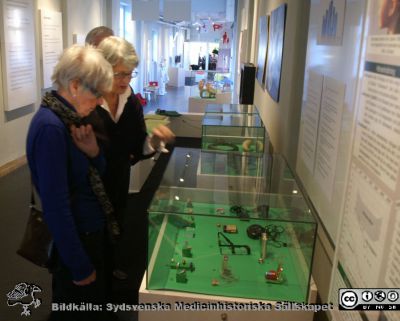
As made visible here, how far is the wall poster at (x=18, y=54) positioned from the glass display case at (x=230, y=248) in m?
4.41

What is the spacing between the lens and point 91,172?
66.7 inches

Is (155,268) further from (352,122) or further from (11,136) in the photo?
(11,136)

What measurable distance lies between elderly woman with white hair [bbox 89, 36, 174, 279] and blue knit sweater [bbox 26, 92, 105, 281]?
0.54 m

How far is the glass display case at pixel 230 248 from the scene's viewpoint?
1.83 metres

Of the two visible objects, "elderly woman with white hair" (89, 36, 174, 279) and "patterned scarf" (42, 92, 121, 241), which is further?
"elderly woman with white hair" (89, 36, 174, 279)

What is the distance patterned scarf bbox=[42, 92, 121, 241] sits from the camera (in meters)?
1.54

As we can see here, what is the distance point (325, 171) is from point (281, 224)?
31 cm

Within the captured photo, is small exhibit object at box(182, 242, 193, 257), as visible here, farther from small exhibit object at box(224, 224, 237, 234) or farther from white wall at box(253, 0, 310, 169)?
white wall at box(253, 0, 310, 169)

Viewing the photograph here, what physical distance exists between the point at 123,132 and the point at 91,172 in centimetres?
75

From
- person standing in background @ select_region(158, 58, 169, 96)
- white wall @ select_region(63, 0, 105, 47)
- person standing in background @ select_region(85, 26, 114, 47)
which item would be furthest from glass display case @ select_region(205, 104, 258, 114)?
person standing in background @ select_region(158, 58, 169, 96)

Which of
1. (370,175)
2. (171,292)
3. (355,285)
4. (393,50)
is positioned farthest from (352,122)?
(171,292)

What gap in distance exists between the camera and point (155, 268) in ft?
6.35

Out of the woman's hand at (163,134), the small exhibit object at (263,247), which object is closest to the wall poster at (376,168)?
the small exhibit object at (263,247)

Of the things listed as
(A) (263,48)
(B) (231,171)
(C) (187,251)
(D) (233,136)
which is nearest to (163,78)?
(A) (263,48)
